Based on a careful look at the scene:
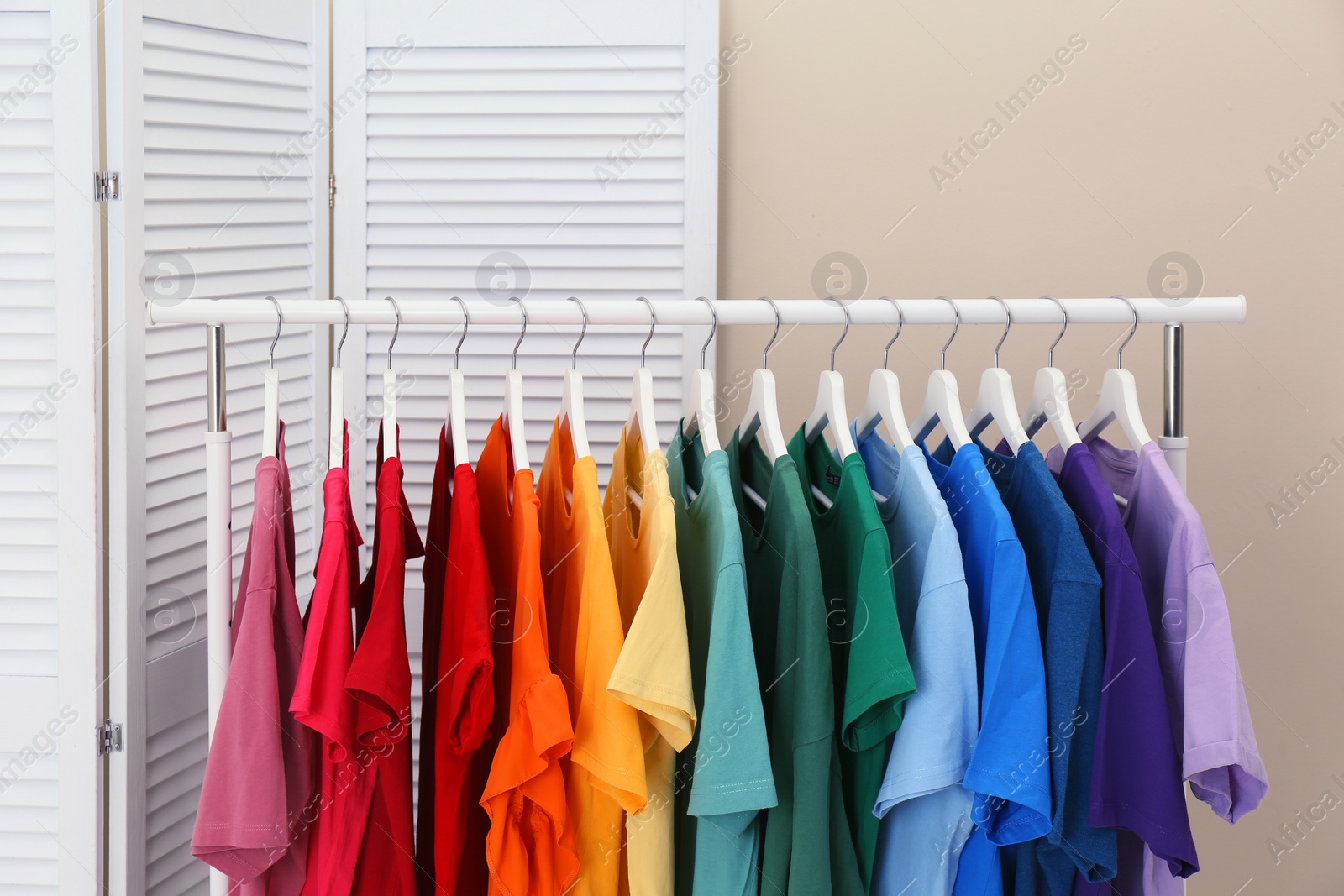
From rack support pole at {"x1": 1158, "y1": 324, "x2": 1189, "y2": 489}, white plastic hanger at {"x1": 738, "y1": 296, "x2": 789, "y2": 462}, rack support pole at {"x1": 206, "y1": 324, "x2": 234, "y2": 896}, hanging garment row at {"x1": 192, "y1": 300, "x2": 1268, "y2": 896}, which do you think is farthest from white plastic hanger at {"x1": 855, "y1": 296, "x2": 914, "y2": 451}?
rack support pole at {"x1": 206, "y1": 324, "x2": 234, "y2": 896}

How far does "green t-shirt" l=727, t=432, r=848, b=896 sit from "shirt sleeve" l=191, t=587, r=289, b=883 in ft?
1.85

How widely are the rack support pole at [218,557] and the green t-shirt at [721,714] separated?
0.55 meters

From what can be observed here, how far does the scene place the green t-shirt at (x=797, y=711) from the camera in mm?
1222

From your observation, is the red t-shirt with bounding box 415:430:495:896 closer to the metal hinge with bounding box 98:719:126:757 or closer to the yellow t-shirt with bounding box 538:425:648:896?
the yellow t-shirt with bounding box 538:425:648:896

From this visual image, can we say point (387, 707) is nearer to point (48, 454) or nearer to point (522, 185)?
point (48, 454)

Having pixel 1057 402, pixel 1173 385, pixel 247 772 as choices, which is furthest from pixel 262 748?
pixel 1173 385

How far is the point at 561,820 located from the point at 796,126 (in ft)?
4.67

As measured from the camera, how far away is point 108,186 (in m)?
1.52

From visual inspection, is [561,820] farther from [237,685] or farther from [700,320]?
[700,320]

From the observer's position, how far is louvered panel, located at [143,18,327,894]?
1.62m

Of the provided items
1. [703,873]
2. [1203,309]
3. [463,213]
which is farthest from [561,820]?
[463,213]

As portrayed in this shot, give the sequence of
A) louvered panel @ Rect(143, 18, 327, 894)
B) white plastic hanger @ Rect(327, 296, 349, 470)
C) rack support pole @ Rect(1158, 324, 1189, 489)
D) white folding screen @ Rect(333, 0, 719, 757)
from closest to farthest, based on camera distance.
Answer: white plastic hanger @ Rect(327, 296, 349, 470), rack support pole @ Rect(1158, 324, 1189, 489), louvered panel @ Rect(143, 18, 327, 894), white folding screen @ Rect(333, 0, 719, 757)

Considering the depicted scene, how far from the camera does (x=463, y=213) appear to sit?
2014 mm

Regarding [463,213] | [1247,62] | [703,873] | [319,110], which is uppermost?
[1247,62]
